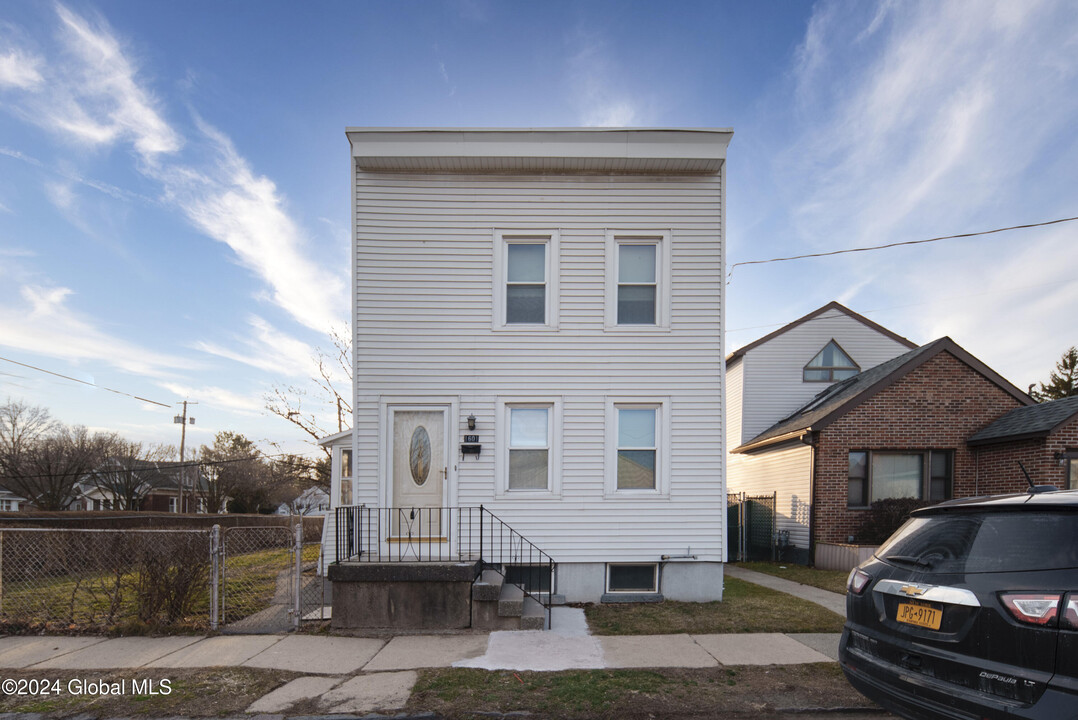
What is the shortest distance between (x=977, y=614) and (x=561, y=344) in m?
6.33

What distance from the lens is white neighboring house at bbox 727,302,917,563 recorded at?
715 inches

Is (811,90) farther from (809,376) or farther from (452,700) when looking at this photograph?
(452,700)

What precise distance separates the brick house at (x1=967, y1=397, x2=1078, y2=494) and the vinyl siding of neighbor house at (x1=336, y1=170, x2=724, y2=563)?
300 inches

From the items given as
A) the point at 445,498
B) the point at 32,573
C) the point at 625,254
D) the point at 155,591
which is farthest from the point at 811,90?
the point at 32,573

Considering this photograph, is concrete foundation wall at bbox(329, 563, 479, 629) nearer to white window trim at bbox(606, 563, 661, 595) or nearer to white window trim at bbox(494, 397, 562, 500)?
white window trim at bbox(494, 397, 562, 500)

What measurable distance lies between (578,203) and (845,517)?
30.6 ft

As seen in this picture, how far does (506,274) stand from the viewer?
359 inches

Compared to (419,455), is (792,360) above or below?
above

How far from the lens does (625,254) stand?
9250mm

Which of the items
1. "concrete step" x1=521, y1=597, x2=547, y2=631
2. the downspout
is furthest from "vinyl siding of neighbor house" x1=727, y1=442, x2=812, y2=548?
"concrete step" x1=521, y1=597, x2=547, y2=631

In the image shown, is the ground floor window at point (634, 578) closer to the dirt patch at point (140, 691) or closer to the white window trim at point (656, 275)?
the white window trim at point (656, 275)

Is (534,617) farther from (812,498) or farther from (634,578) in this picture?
(812,498)

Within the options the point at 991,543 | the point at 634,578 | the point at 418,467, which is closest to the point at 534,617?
the point at 634,578

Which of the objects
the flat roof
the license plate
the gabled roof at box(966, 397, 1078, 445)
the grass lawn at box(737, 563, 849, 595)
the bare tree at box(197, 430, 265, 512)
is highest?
the flat roof
